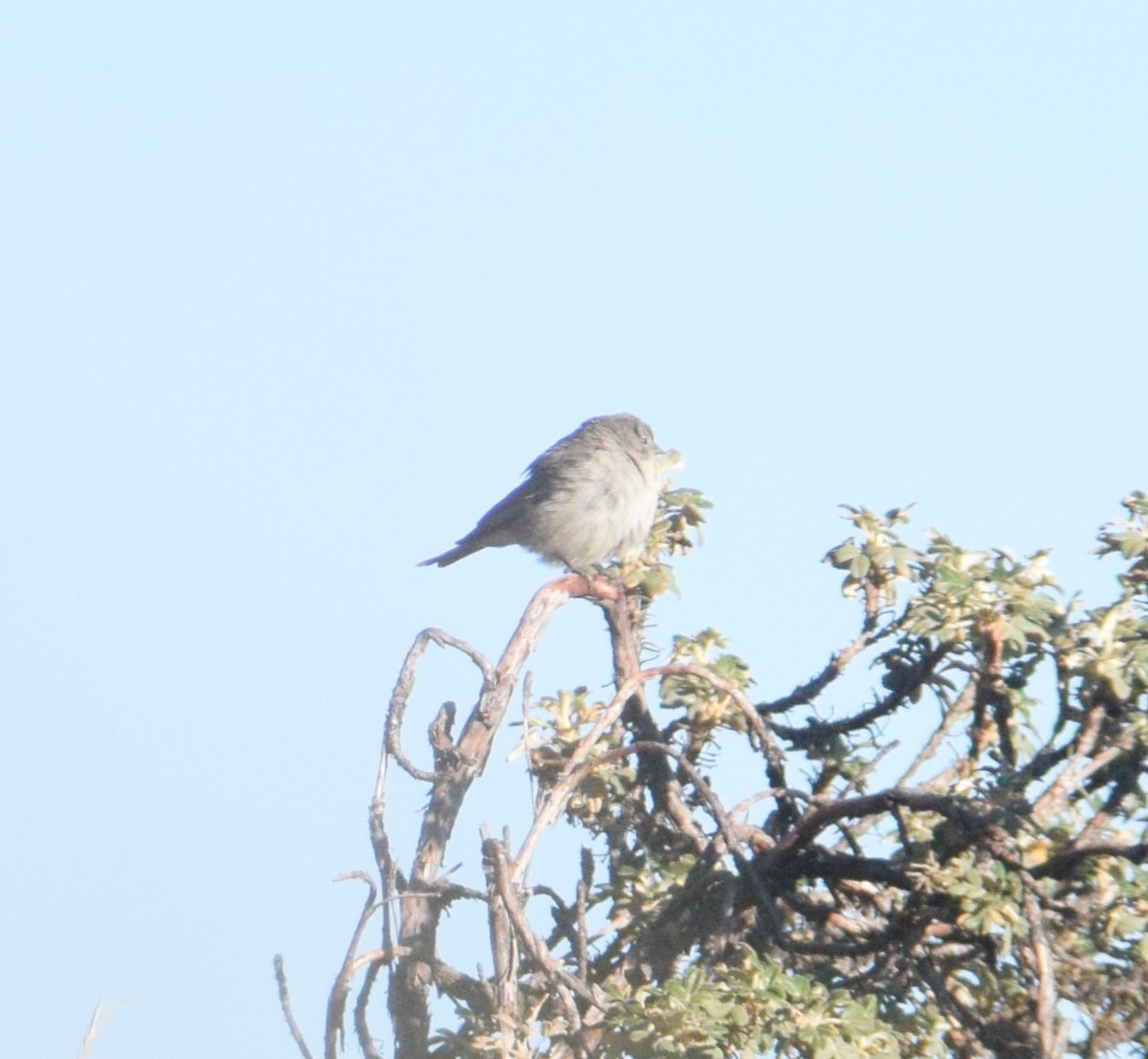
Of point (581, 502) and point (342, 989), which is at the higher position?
point (581, 502)

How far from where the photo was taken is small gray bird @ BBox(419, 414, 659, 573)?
27.0ft

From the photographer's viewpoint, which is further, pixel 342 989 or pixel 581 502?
pixel 581 502

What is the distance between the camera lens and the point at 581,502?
8383 mm

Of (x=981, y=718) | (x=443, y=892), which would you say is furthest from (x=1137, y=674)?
(x=443, y=892)

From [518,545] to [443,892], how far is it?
557 cm

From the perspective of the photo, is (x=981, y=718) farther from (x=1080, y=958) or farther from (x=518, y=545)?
(x=518, y=545)

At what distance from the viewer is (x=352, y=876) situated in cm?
363

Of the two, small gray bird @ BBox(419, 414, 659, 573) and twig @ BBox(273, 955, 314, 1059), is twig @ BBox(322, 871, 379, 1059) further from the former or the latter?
small gray bird @ BBox(419, 414, 659, 573)

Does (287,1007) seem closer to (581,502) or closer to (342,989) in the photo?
(342,989)

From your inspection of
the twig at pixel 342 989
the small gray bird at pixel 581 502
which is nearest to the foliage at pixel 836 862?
the twig at pixel 342 989

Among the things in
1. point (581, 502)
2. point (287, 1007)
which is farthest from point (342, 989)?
point (581, 502)

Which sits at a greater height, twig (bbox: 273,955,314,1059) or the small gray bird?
the small gray bird

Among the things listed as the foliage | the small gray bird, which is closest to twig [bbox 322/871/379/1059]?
the foliage

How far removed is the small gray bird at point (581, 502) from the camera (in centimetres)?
823
